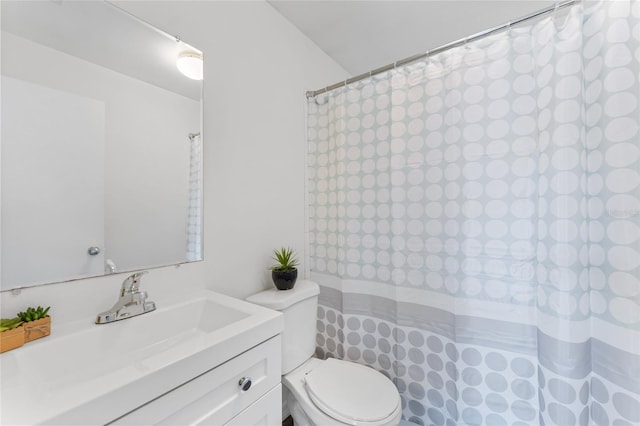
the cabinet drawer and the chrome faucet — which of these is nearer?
the cabinet drawer

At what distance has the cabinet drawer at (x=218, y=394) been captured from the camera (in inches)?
24.8

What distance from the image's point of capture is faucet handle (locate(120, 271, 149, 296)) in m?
0.92

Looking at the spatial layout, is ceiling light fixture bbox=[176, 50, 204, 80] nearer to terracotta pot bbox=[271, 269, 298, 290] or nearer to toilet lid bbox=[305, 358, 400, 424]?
terracotta pot bbox=[271, 269, 298, 290]

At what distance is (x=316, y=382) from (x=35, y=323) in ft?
3.44

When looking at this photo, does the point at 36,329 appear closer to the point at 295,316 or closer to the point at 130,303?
the point at 130,303

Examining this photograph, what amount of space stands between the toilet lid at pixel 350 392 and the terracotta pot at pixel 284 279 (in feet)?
1.43

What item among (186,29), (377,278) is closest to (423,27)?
(186,29)

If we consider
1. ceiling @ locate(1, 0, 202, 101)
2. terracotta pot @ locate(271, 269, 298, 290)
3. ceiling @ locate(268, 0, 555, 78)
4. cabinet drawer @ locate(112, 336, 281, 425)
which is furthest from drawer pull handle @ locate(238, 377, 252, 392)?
ceiling @ locate(268, 0, 555, 78)

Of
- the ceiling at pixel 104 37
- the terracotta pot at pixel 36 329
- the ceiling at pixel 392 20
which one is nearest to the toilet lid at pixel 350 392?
the terracotta pot at pixel 36 329

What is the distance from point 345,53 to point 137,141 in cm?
166

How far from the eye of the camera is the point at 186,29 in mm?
1175

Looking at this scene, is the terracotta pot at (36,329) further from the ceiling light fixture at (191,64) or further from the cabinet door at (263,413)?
the ceiling light fixture at (191,64)

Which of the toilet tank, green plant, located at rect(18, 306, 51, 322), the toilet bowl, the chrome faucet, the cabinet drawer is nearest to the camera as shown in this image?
the cabinet drawer

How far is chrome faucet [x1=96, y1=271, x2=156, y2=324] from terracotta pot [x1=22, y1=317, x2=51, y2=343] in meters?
0.13
